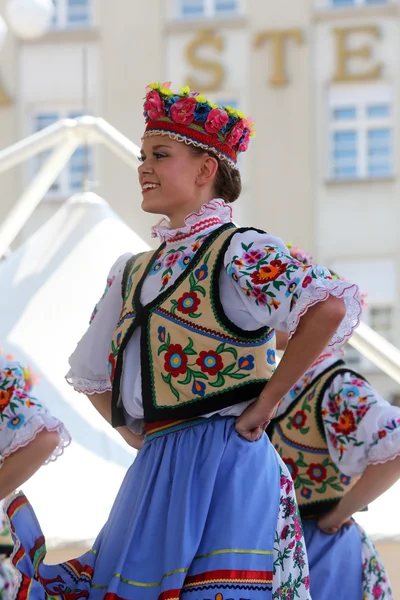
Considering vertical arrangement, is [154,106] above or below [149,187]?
above

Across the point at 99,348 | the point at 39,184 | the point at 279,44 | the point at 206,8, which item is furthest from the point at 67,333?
the point at 206,8

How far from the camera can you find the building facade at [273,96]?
545 inches

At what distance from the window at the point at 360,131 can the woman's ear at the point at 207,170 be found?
1188 centimetres

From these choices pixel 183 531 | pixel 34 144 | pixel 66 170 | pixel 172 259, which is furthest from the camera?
pixel 66 170

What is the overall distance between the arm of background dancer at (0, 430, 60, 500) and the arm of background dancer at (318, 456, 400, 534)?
78 cm

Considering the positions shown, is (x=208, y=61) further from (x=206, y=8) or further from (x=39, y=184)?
(x=39, y=184)

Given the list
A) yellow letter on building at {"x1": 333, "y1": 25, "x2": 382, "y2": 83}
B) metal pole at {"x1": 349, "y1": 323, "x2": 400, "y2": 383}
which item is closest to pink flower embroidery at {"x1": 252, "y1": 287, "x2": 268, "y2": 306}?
metal pole at {"x1": 349, "y1": 323, "x2": 400, "y2": 383}

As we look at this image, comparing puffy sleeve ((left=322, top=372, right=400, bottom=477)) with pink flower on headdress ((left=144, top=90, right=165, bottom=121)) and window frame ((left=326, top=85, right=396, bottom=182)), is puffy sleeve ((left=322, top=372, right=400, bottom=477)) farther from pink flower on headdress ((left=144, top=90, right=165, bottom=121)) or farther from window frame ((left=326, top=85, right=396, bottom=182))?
window frame ((left=326, top=85, right=396, bottom=182))

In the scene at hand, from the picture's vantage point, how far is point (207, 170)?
246 cm

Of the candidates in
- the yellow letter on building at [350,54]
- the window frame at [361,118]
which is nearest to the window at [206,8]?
the yellow letter on building at [350,54]

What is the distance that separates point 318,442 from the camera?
310cm

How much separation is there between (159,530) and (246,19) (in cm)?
1285

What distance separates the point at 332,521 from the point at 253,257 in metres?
1.06

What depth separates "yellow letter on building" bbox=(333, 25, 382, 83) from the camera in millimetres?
14154
